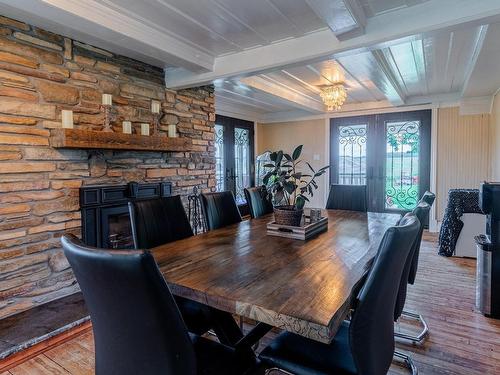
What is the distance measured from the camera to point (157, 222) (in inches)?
80.8

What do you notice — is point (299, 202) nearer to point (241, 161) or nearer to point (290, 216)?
point (290, 216)

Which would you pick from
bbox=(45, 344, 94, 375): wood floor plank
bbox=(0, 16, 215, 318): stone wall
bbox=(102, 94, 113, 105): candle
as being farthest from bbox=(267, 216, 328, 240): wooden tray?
bbox=(102, 94, 113, 105): candle

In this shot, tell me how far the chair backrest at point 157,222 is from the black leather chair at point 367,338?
1035 millimetres

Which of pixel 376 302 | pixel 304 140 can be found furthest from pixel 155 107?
pixel 304 140

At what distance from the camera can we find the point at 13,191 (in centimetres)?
236

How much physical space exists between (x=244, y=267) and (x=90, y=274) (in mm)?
709

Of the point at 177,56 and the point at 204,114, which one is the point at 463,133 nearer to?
the point at 204,114

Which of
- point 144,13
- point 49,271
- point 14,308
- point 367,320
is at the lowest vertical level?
point 14,308

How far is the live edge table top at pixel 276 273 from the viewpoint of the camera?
1008 mm

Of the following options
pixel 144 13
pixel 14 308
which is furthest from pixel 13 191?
pixel 144 13

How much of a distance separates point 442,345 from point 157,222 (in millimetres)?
2056

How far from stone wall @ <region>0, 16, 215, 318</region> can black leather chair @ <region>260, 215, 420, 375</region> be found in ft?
7.02

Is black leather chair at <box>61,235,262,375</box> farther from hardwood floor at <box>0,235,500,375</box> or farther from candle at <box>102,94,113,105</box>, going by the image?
candle at <box>102,94,113,105</box>

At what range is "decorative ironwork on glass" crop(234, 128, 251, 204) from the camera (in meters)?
6.30
